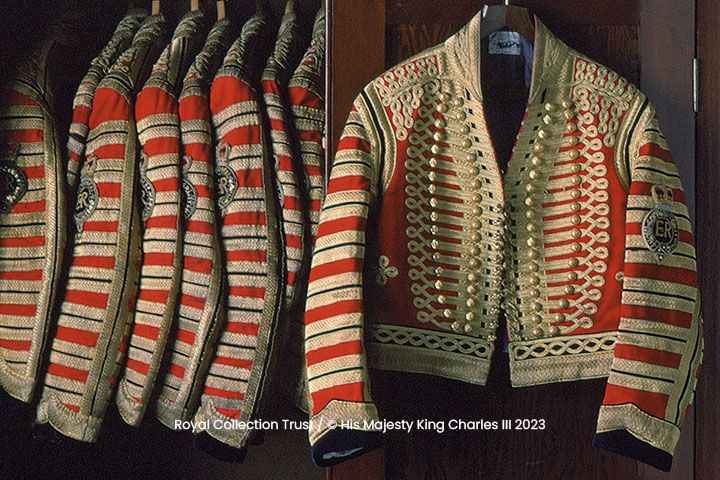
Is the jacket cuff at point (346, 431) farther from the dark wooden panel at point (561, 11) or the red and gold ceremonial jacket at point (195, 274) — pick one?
the dark wooden panel at point (561, 11)

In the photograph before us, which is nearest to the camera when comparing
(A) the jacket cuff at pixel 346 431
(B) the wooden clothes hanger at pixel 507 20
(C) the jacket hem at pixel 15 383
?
(A) the jacket cuff at pixel 346 431

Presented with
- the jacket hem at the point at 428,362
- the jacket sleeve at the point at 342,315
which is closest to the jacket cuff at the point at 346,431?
the jacket sleeve at the point at 342,315

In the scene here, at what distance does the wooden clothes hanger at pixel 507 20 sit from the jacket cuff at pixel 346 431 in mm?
588

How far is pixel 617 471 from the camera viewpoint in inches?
53.6

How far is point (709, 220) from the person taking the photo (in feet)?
4.45

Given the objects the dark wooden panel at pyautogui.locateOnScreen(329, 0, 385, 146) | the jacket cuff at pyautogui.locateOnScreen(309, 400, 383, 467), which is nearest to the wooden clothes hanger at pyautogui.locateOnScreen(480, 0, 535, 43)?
the dark wooden panel at pyautogui.locateOnScreen(329, 0, 385, 146)

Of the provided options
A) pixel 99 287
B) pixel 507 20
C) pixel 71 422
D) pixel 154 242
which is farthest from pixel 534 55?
pixel 71 422

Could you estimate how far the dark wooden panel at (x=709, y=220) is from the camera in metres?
1.33

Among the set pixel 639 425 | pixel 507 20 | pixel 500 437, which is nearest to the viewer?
pixel 639 425

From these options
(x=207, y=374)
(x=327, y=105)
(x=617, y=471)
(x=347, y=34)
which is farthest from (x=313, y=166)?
(x=617, y=471)

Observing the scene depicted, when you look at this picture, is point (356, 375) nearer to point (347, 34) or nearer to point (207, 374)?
point (207, 374)

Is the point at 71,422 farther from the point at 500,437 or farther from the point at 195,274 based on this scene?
the point at 500,437

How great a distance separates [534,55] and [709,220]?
1.40ft

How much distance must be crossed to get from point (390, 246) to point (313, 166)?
0.25 metres
